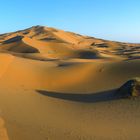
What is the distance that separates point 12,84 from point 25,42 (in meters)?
28.6

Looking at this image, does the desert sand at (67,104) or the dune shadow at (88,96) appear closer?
the desert sand at (67,104)

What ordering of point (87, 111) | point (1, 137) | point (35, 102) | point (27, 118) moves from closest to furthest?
1. point (1, 137)
2. point (27, 118)
3. point (87, 111)
4. point (35, 102)

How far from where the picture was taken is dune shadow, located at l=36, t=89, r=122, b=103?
1353cm

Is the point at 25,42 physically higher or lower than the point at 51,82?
higher

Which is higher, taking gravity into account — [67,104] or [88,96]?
[88,96]

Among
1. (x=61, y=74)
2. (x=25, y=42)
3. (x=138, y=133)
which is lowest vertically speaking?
(x=138, y=133)

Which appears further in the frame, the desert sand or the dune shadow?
the dune shadow

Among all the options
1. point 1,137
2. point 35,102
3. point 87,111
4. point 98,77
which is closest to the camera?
point 1,137

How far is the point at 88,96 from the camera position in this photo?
571 inches

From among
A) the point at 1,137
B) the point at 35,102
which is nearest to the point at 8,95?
the point at 35,102

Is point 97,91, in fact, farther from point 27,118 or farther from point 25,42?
point 25,42

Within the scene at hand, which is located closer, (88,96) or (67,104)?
(67,104)

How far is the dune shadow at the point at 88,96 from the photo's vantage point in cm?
1353

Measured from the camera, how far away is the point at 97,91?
15.8 m
